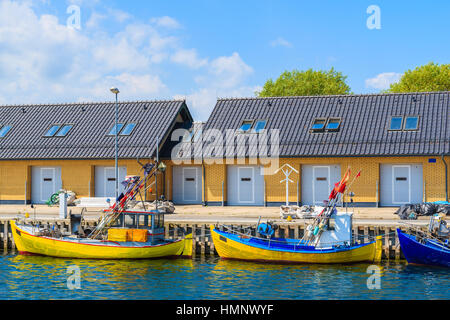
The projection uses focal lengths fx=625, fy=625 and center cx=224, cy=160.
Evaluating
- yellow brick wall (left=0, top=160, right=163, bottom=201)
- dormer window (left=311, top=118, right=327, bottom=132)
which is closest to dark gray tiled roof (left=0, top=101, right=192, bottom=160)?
yellow brick wall (left=0, top=160, right=163, bottom=201)

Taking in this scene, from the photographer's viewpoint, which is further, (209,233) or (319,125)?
(319,125)

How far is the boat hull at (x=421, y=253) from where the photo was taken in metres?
26.1

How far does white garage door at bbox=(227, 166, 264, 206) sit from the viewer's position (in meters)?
40.7

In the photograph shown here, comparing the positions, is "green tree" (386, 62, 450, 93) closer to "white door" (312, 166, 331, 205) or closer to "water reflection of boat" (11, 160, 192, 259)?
"white door" (312, 166, 331, 205)

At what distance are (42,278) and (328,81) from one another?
52.8m

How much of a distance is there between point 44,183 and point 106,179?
15.5 feet

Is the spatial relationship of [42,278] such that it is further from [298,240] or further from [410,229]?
[410,229]

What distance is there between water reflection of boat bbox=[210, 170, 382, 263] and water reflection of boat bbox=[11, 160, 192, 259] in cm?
241

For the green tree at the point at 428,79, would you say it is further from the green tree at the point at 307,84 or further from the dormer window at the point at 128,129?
the dormer window at the point at 128,129

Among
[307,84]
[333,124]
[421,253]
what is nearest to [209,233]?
[421,253]

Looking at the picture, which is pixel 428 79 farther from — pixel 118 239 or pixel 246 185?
pixel 118 239

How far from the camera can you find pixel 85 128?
148 feet

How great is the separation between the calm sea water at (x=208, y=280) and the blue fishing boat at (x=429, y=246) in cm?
46

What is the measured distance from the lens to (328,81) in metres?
71.5
